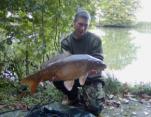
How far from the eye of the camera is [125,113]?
4426 millimetres

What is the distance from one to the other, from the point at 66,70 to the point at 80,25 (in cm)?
74

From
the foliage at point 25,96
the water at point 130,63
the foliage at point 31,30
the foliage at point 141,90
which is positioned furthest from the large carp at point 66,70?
the water at point 130,63

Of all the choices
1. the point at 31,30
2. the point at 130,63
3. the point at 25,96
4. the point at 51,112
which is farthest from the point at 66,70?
the point at 130,63

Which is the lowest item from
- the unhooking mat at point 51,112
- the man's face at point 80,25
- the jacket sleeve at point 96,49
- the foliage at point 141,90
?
the foliage at point 141,90

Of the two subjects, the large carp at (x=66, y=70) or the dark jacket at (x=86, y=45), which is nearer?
the large carp at (x=66, y=70)

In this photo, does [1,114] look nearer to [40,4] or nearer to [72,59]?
[72,59]

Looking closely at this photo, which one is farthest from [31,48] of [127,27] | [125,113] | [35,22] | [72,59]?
[127,27]

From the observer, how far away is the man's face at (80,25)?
12.4ft

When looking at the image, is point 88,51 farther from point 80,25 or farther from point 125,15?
point 125,15

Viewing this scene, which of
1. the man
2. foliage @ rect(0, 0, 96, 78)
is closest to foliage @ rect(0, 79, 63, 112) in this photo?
foliage @ rect(0, 0, 96, 78)

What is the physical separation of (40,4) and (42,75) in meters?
1.99

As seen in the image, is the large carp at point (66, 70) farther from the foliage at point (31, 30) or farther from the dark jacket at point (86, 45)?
the foliage at point (31, 30)

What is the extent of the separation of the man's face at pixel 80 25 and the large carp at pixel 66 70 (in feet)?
1.98

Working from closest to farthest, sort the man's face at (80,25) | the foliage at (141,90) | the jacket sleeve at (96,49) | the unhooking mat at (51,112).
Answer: the unhooking mat at (51,112)
the man's face at (80,25)
the jacket sleeve at (96,49)
the foliage at (141,90)
